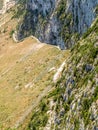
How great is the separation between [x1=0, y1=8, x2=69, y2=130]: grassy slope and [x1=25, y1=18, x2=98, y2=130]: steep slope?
9.82 meters

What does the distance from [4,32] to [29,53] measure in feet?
183

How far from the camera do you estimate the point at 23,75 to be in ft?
Answer: 322

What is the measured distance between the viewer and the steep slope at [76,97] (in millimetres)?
50472

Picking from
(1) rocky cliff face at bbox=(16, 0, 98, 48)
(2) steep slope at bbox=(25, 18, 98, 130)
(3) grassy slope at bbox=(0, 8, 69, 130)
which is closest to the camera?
(2) steep slope at bbox=(25, 18, 98, 130)

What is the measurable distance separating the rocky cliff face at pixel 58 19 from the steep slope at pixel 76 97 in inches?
811

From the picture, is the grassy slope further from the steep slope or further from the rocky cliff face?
the steep slope

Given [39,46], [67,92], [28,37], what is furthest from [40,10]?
[67,92]

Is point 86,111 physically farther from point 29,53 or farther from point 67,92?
point 29,53

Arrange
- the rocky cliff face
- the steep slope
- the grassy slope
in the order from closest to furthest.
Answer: the steep slope < the grassy slope < the rocky cliff face

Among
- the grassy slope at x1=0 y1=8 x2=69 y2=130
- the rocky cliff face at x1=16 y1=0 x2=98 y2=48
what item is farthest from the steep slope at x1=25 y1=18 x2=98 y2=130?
the rocky cliff face at x1=16 y1=0 x2=98 y2=48

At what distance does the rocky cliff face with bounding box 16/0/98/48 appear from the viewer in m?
88.7

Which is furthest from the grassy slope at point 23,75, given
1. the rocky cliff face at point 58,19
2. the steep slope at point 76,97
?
the steep slope at point 76,97

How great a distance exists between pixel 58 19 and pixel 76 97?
188 ft

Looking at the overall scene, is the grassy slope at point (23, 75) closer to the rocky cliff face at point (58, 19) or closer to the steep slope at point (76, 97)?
the rocky cliff face at point (58, 19)
